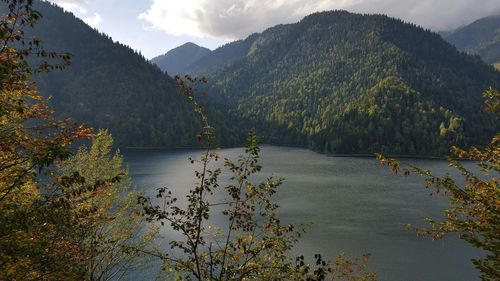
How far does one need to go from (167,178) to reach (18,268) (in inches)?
5460

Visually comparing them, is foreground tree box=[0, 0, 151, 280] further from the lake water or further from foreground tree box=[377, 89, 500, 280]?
the lake water

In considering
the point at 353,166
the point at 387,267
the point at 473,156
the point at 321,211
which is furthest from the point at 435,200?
the point at 473,156

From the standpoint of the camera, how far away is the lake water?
6500 cm

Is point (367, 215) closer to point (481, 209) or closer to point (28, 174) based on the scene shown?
point (481, 209)

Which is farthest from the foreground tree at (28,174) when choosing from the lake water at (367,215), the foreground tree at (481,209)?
the lake water at (367,215)

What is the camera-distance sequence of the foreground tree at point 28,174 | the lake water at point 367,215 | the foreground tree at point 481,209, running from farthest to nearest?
1. the lake water at point 367,215
2. the foreground tree at point 481,209
3. the foreground tree at point 28,174

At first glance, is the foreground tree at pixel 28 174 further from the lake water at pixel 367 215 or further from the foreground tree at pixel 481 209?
the lake water at pixel 367 215

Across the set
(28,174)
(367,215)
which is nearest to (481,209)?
(28,174)

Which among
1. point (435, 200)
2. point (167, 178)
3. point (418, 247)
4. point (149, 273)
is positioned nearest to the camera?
point (149, 273)

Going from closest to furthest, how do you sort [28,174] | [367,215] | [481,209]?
[28,174], [481,209], [367,215]

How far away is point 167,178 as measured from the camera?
150 metres

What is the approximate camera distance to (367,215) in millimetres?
95312

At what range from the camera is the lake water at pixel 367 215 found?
213ft

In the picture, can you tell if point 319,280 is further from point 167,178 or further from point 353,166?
point 353,166
